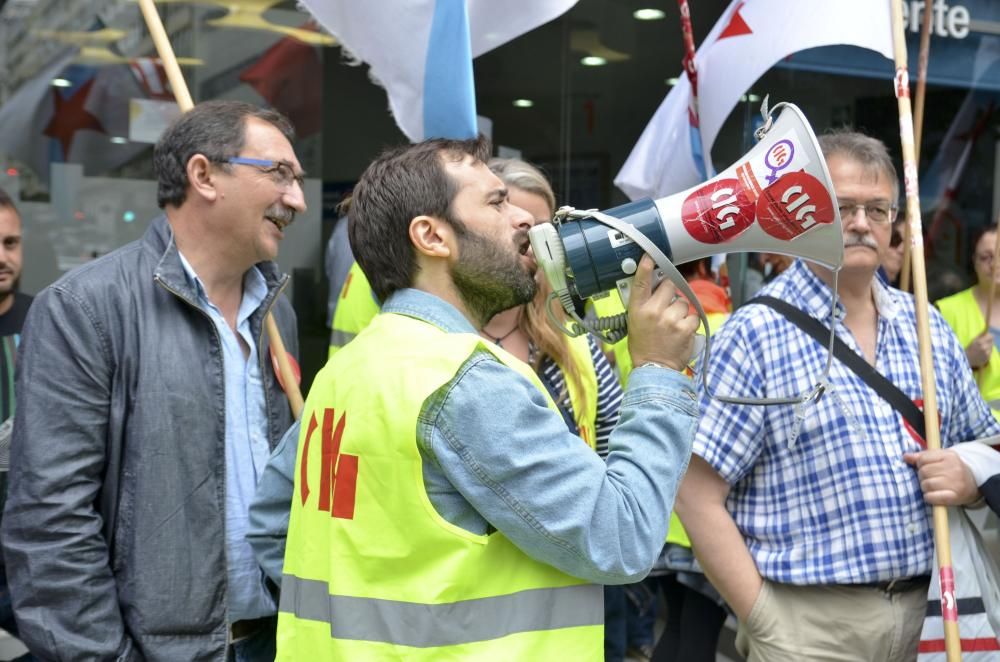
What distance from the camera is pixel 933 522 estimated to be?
267 cm

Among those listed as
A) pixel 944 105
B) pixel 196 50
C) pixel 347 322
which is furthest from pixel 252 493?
pixel 944 105

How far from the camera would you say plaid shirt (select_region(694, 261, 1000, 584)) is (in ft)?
8.56

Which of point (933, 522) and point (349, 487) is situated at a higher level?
point (349, 487)

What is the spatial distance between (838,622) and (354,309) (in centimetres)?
213

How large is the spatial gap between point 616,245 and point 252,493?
3.39 ft

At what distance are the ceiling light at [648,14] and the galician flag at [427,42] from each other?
351cm

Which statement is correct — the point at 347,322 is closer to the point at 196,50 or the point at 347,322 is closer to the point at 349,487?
the point at 196,50

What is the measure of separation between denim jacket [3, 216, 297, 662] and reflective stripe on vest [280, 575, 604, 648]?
0.63 metres

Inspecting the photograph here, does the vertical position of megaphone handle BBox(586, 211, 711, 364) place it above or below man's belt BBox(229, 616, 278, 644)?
above

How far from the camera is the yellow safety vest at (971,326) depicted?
15.3 ft

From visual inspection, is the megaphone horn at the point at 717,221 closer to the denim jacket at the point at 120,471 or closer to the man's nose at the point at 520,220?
the man's nose at the point at 520,220

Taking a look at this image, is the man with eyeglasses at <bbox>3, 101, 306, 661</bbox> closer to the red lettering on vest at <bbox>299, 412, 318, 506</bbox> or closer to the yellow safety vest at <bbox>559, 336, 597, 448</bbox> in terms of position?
the red lettering on vest at <bbox>299, 412, 318, 506</bbox>

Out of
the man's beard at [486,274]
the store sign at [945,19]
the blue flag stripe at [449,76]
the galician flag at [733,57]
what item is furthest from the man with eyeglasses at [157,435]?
the store sign at [945,19]

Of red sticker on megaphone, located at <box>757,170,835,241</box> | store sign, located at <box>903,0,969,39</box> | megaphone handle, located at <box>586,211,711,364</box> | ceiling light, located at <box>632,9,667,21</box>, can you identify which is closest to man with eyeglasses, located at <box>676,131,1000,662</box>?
red sticker on megaphone, located at <box>757,170,835,241</box>
